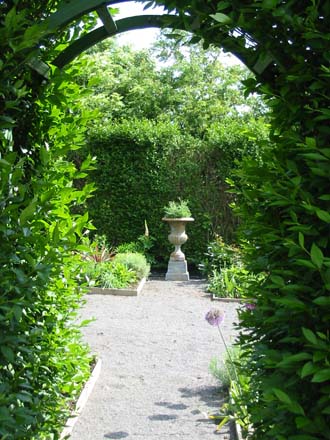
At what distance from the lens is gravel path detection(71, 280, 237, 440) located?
426 cm

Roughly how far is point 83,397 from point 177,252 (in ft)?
22.6

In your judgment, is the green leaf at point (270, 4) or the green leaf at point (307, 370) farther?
the green leaf at point (270, 4)

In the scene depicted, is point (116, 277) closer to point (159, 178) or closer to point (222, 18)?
point (159, 178)

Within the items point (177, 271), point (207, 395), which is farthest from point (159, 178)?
point (207, 395)

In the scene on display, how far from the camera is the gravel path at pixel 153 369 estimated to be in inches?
→ 168

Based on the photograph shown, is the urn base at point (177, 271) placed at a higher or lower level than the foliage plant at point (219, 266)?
lower

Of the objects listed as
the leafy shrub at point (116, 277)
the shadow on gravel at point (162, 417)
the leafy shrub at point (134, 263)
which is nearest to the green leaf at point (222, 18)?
the shadow on gravel at point (162, 417)

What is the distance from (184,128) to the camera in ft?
71.4

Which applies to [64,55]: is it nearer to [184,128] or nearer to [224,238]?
[224,238]

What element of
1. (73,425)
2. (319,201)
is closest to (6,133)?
(319,201)

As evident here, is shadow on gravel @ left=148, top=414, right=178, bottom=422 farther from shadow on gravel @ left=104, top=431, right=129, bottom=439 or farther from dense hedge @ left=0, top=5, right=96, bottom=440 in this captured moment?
dense hedge @ left=0, top=5, right=96, bottom=440

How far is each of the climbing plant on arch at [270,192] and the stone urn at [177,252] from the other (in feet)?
27.3

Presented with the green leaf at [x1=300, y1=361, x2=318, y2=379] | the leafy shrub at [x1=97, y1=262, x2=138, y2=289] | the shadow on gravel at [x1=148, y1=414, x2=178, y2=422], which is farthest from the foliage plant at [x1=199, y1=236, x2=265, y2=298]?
the green leaf at [x1=300, y1=361, x2=318, y2=379]

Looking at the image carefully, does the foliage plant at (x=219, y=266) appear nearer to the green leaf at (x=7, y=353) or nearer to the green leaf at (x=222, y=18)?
the green leaf at (x=7, y=353)
